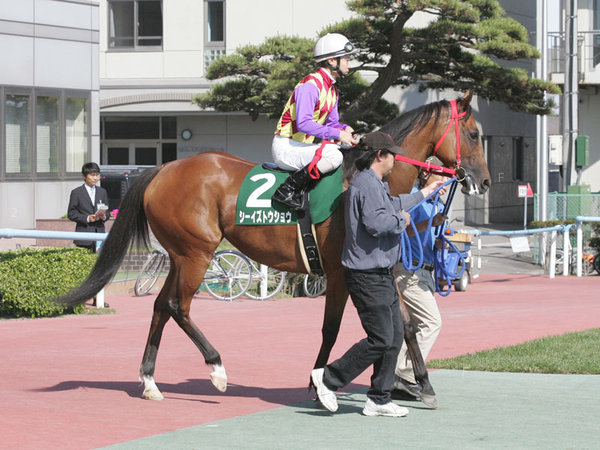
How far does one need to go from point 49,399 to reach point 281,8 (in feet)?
88.6

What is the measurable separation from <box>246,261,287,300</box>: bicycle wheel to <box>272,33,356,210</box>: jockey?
25.8ft

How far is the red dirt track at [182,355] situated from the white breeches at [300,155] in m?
1.70

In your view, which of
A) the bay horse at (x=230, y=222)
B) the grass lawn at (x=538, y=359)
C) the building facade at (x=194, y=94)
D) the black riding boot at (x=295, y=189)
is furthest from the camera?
the building facade at (x=194, y=94)

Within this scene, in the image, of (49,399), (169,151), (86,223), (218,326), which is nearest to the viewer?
(49,399)

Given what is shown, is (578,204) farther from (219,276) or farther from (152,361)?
(152,361)

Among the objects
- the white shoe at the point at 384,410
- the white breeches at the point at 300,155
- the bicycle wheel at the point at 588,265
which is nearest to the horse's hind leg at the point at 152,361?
the white breeches at the point at 300,155

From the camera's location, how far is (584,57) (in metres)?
31.6

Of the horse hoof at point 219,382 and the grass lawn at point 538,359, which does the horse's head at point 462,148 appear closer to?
the grass lawn at point 538,359

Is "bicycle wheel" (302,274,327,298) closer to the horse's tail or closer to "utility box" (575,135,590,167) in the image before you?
the horse's tail

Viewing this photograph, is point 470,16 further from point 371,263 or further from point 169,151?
point 169,151

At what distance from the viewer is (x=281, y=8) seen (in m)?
32.8

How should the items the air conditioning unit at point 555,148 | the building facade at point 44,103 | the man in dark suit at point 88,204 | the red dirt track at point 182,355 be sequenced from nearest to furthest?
1. the red dirt track at point 182,355
2. the man in dark suit at point 88,204
3. the building facade at point 44,103
4. the air conditioning unit at point 555,148

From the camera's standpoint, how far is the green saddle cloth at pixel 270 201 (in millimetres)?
6855

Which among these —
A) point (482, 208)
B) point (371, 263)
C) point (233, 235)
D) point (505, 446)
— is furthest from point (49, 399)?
point (482, 208)
